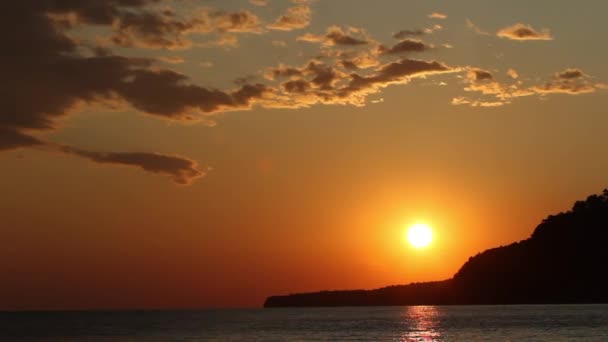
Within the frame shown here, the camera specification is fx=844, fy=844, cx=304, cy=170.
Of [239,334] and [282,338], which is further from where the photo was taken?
[239,334]

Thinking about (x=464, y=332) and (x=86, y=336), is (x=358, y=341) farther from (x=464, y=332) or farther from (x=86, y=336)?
(x=86, y=336)

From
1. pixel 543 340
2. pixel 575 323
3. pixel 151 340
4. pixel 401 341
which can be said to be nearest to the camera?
pixel 543 340

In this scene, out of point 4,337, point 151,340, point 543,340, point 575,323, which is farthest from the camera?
point 4,337

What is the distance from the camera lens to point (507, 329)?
14288 centimetres

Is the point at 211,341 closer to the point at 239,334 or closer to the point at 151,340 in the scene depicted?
the point at 151,340

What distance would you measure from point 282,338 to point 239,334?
57.0ft

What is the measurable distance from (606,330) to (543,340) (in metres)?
21.6

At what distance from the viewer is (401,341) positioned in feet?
410

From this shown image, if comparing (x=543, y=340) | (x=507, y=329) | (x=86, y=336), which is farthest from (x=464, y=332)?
(x=86, y=336)

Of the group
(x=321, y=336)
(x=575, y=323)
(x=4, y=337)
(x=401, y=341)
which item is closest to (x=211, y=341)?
(x=321, y=336)

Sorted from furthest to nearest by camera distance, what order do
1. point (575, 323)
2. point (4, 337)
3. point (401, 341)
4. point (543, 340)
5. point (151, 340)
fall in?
1. point (4, 337)
2. point (575, 323)
3. point (151, 340)
4. point (401, 341)
5. point (543, 340)

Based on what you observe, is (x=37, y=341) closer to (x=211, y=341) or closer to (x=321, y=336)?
(x=211, y=341)

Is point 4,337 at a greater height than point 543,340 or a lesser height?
greater

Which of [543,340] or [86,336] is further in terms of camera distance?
[86,336]
